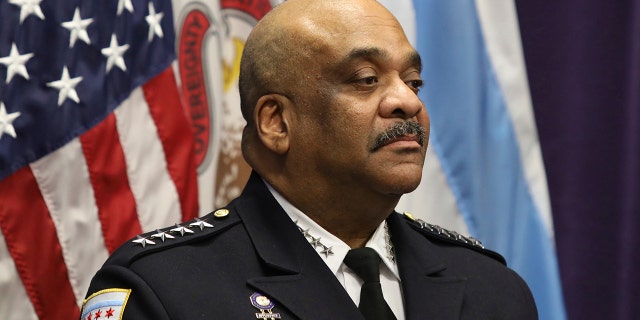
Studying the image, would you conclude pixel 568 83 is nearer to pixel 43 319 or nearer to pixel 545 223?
pixel 545 223

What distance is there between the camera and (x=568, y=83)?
11.6 feet

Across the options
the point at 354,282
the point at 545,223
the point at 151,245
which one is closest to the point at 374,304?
the point at 354,282

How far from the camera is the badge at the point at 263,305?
198cm

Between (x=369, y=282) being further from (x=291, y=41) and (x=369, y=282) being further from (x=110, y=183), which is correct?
(x=110, y=183)

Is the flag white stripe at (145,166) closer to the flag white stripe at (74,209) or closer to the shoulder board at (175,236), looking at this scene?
the flag white stripe at (74,209)

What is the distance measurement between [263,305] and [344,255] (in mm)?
216

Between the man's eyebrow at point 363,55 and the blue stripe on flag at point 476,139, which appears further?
the blue stripe on flag at point 476,139

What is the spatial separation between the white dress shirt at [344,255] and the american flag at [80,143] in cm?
77

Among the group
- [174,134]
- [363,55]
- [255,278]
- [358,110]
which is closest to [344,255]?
[255,278]

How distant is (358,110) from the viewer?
2084 mm

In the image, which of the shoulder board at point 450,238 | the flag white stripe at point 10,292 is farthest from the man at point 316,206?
the flag white stripe at point 10,292

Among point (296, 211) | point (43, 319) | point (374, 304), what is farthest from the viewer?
point (43, 319)

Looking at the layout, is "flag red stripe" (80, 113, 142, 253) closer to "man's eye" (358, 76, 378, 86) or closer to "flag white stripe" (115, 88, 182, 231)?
"flag white stripe" (115, 88, 182, 231)

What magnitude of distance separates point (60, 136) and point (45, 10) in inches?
13.2
